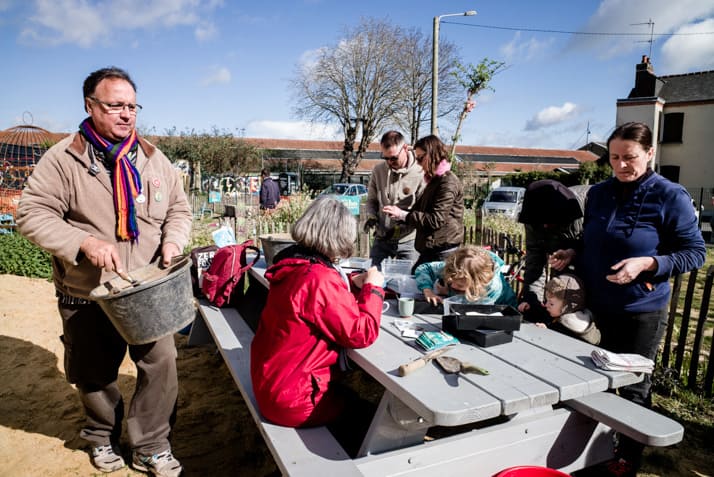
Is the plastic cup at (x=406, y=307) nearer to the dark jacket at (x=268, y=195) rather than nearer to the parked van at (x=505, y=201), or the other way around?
the dark jacket at (x=268, y=195)

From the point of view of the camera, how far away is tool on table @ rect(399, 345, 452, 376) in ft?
6.00

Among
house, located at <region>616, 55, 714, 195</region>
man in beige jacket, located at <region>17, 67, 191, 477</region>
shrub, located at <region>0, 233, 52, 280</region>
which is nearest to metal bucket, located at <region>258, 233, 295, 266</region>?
man in beige jacket, located at <region>17, 67, 191, 477</region>

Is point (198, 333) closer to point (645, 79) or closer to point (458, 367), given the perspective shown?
point (458, 367)

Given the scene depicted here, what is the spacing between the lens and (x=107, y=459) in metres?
2.61

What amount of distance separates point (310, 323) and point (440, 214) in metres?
1.92

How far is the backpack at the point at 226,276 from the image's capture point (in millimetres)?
3670

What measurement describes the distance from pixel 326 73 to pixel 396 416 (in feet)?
104

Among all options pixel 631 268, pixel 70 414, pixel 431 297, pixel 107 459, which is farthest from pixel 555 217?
pixel 70 414

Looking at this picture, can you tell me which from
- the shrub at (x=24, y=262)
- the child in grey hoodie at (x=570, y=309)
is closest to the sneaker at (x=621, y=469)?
the child in grey hoodie at (x=570, y=309)

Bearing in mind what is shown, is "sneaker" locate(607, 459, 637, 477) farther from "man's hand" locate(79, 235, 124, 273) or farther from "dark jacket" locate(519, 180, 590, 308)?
"man's hand" locate(79, 235, 124, 273)

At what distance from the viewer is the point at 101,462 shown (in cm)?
260

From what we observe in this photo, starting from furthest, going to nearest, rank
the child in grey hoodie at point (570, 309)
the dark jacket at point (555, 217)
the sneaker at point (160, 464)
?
the dark jacket at point (555, 217) < the sneaker at point (160, 464) < the child in grey hoodie at point (570, 309)

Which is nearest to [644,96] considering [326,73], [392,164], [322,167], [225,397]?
[326,73]

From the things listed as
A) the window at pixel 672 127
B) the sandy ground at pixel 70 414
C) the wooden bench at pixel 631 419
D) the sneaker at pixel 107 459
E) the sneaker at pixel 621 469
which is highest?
the window at pixel 672 127
